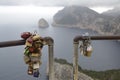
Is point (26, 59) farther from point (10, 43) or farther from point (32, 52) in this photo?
point (10, 43)

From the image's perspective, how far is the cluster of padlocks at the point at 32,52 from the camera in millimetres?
4660

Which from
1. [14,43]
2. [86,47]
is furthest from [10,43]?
[86,47]

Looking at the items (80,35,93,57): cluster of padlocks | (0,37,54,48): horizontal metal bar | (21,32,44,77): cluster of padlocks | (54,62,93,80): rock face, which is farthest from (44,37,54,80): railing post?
(54,62,93,80): rock face

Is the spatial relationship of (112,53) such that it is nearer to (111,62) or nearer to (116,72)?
(111,62)

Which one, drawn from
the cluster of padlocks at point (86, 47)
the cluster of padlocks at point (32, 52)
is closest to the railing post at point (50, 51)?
the cluster of padlocks at point (32, 52)

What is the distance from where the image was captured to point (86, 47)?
19.6ft

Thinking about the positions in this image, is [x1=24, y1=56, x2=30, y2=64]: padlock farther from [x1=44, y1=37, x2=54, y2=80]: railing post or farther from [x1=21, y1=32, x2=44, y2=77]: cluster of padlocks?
[x1=44, y1=37, x2=54, y2=80]: railing post

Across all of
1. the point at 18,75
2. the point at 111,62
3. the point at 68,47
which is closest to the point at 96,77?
the point at 111,62

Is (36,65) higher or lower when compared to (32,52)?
lower

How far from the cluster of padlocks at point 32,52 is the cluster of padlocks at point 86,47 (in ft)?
4.78

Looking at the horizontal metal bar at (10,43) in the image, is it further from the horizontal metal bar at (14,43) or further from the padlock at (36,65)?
the padlock at (36,65)

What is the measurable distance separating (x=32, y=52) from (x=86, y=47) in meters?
1.65

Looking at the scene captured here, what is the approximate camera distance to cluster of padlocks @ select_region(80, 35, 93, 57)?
5910 mm

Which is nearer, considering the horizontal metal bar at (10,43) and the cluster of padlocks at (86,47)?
the horizontal metal bar at (10,43)
